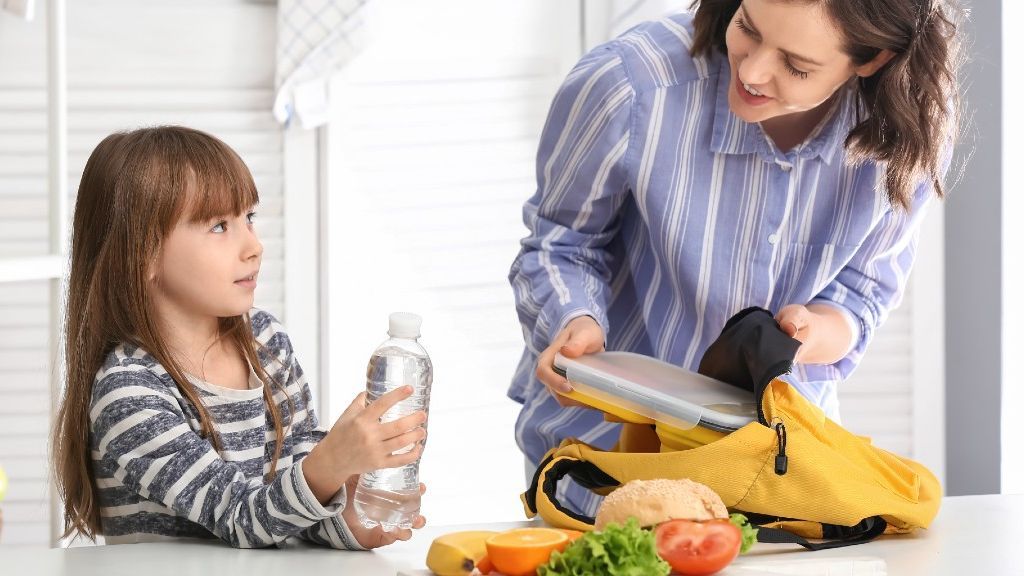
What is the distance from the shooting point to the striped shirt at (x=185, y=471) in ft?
3.59

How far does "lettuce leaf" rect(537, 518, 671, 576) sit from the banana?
3.3 inches

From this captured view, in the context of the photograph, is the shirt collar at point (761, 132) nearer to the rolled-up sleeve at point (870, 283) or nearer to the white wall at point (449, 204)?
the rolled-up sleeve at point (870, 283)

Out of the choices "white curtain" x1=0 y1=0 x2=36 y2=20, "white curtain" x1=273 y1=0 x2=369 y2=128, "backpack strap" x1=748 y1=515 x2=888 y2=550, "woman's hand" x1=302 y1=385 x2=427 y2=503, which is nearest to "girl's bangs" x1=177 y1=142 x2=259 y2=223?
"woman's hand" x1=302 y1=385 x2=427 y2=503

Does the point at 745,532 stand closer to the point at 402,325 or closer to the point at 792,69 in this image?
the point at 402,325

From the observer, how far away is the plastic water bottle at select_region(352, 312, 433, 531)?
1.07m

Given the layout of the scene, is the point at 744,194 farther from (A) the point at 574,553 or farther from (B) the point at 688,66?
(A) the point at 574,553

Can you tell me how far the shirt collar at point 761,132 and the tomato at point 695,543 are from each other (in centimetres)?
57

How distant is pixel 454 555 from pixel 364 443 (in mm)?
176

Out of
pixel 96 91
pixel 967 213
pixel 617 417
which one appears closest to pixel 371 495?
pixel 617 417

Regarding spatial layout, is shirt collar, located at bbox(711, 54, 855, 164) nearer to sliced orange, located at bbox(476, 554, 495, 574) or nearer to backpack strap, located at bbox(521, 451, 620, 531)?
backpack strap, located at bbox(521, 451, 620, 531)

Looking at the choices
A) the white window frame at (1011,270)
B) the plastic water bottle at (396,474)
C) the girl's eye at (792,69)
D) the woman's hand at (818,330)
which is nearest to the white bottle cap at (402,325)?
the plastic water bottle at (396,474)

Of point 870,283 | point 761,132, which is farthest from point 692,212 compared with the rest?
point 870,283

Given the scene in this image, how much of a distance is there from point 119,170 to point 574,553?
28.7 inches

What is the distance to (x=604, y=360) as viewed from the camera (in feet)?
3.83
